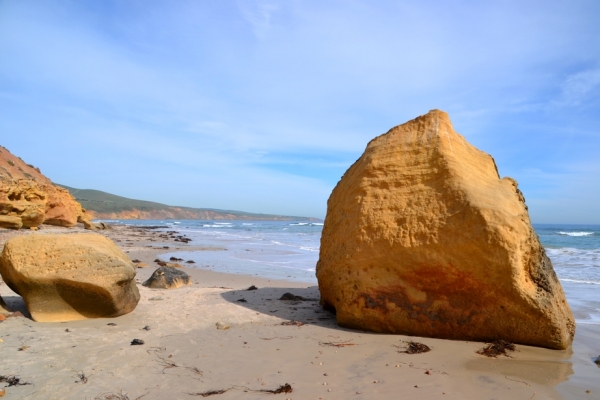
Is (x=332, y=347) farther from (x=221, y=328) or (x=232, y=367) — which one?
(x=221, y=328)

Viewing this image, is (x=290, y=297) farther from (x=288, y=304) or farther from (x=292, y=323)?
(x=292, y=323)

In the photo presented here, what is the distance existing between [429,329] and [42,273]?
201 inches

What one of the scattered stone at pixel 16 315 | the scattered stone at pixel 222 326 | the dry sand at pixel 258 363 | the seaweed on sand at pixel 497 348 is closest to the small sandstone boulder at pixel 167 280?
the dry sand at pixel 258 363

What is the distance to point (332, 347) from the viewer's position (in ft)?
16.5

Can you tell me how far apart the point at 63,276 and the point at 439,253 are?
490cm

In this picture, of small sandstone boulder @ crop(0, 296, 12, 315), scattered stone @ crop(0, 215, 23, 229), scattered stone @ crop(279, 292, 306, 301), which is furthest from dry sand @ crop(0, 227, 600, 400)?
scattered stone @ crop(0, 215, 23, 229)

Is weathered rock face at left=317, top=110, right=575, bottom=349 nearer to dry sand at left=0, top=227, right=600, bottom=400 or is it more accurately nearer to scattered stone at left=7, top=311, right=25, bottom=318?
dry sand at left=0, top=227, right=600, bottom=400

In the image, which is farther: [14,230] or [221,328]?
[14,230]

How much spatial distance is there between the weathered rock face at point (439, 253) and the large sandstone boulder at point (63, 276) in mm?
3154

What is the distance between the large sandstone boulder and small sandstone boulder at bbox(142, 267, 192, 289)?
264 cm

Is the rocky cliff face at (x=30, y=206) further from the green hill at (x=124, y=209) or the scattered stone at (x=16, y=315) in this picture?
the green hill at (x=124, y=209)

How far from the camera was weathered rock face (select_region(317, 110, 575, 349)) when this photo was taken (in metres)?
5.11

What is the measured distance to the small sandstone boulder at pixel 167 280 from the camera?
8742 mm

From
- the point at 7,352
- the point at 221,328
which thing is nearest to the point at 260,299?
the point at 221,328
